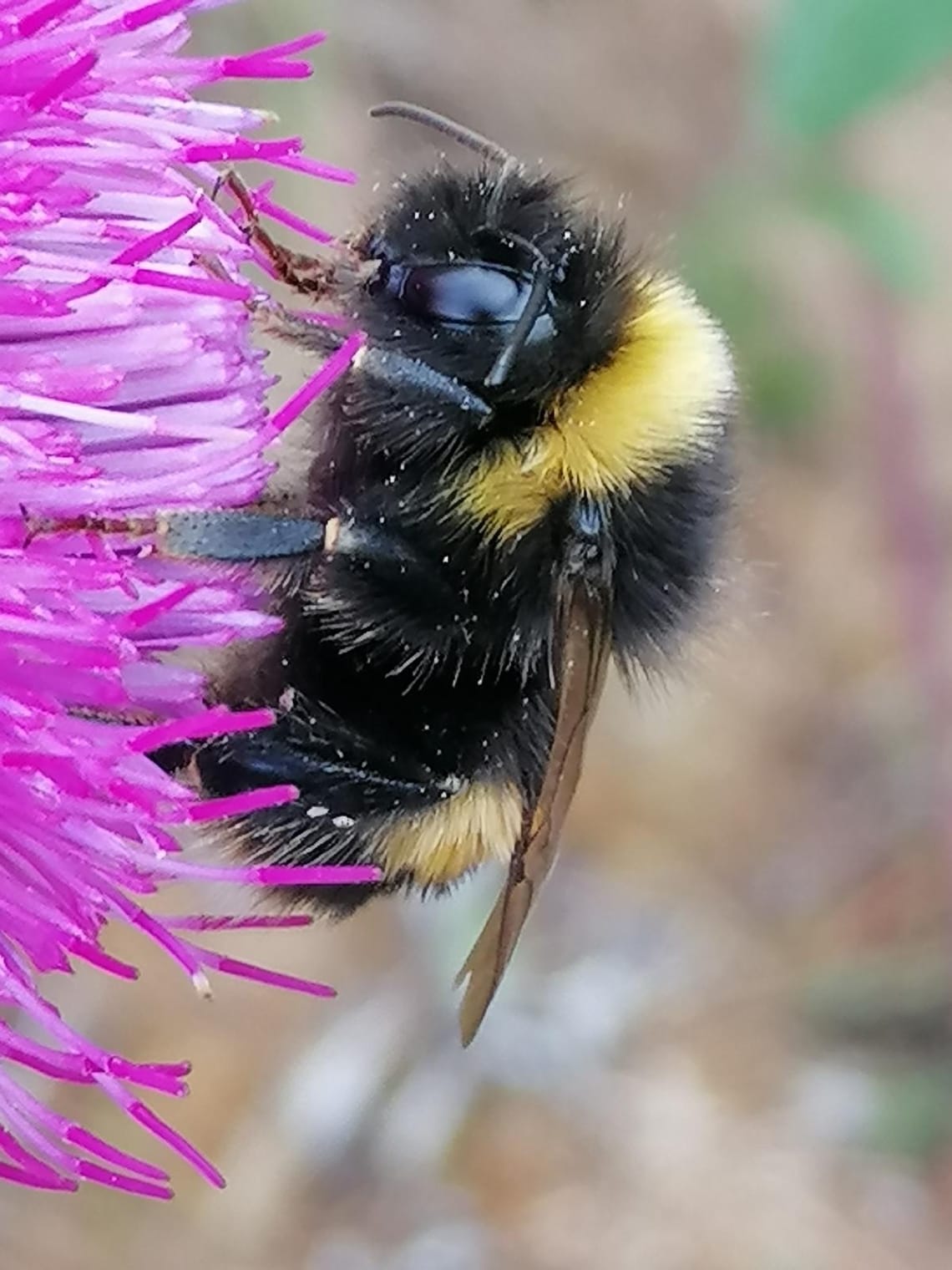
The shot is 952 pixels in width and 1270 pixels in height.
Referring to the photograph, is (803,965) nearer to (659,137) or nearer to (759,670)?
(759,670)

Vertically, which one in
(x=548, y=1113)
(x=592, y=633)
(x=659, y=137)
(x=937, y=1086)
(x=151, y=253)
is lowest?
(x=548, y=1113)

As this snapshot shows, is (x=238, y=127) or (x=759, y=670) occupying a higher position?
(x=238, y=127)

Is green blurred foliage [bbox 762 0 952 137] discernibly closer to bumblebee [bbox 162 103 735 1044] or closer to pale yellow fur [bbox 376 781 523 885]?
bumblebee [bbox 162 103 735 1044]

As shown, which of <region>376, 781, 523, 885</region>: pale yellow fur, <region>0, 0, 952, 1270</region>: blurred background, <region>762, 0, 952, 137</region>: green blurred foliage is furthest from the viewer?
<region>0, 0, 952, 1270</region>: blurred background

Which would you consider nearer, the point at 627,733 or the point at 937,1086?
the point at 937,1086

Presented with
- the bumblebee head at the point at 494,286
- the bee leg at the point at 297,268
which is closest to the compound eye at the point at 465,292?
the bumblebee head at the point at 494,286

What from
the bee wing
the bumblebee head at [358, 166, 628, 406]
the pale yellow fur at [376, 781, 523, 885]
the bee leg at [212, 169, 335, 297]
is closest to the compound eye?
the bumblebee head at [358, 166, 628, 406]

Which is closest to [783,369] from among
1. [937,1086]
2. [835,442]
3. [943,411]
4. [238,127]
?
[835,442]

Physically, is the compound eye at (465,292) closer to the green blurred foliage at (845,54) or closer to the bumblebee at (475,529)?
the bumblebee at (475,529)
